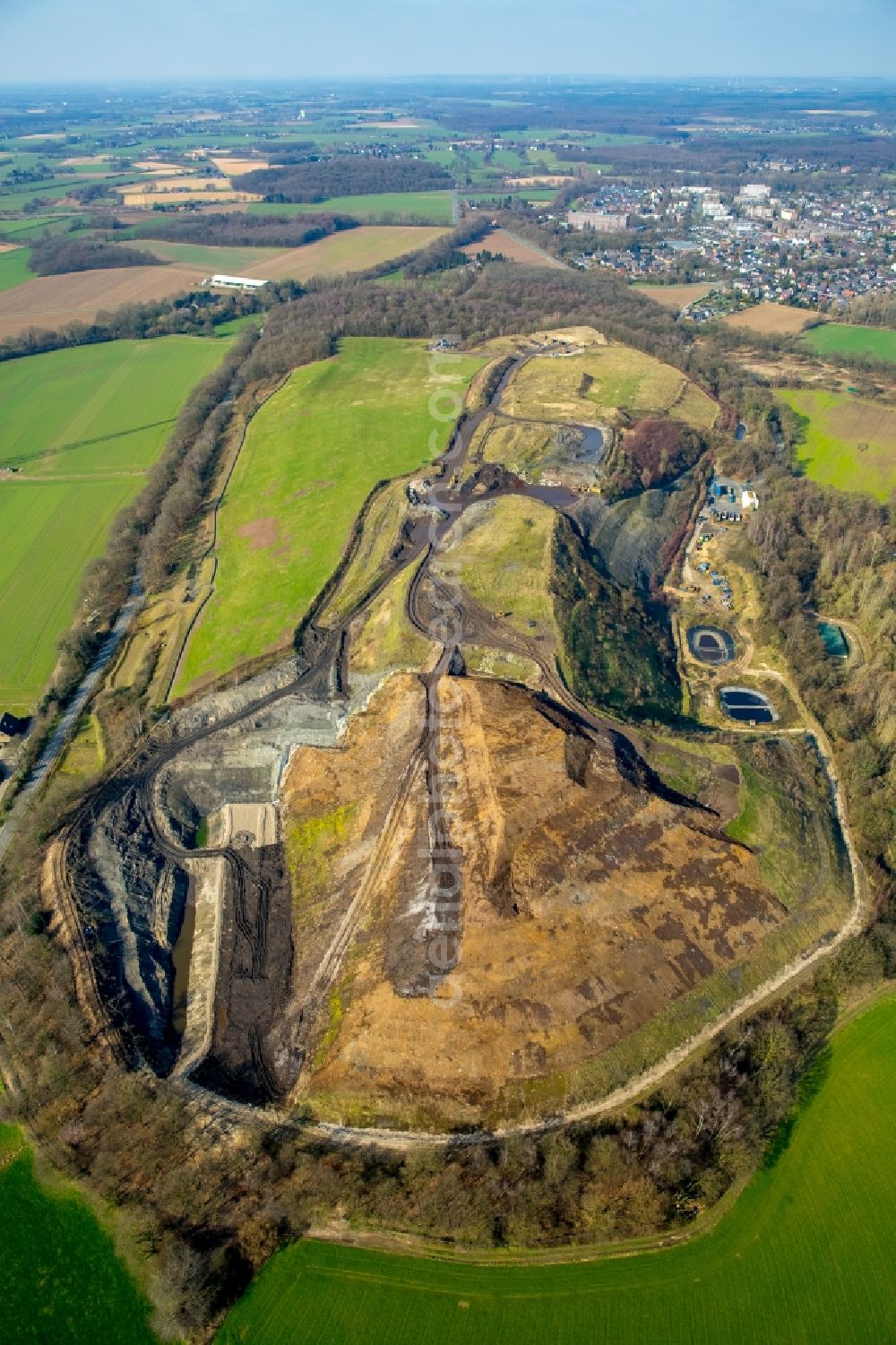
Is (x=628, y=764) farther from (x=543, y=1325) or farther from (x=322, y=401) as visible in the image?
(x=322, y=401)

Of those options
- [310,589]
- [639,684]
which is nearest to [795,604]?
[639,684]

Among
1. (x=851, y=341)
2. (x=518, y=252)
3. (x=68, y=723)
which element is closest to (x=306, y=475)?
(x=68, y=723)

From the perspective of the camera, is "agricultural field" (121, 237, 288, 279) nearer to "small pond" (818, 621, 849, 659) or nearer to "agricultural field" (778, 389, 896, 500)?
"agricultural field" (778, 389, 896, 500)

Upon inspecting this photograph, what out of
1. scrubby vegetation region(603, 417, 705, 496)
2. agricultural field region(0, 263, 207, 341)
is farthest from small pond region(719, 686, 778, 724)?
agricultural field region(0, 263, 207, 341)

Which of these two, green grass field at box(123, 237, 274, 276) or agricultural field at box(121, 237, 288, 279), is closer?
agricultural field at box(121, 237, 288, 279)

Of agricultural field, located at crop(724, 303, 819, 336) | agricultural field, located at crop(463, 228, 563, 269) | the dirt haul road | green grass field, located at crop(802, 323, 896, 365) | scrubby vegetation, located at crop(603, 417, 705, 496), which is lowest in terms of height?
the dirt haul road

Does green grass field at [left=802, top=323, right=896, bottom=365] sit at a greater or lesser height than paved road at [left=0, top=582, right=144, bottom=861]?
greater

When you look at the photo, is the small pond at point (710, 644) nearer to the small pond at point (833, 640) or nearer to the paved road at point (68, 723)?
the small pond at point (833, 640)
